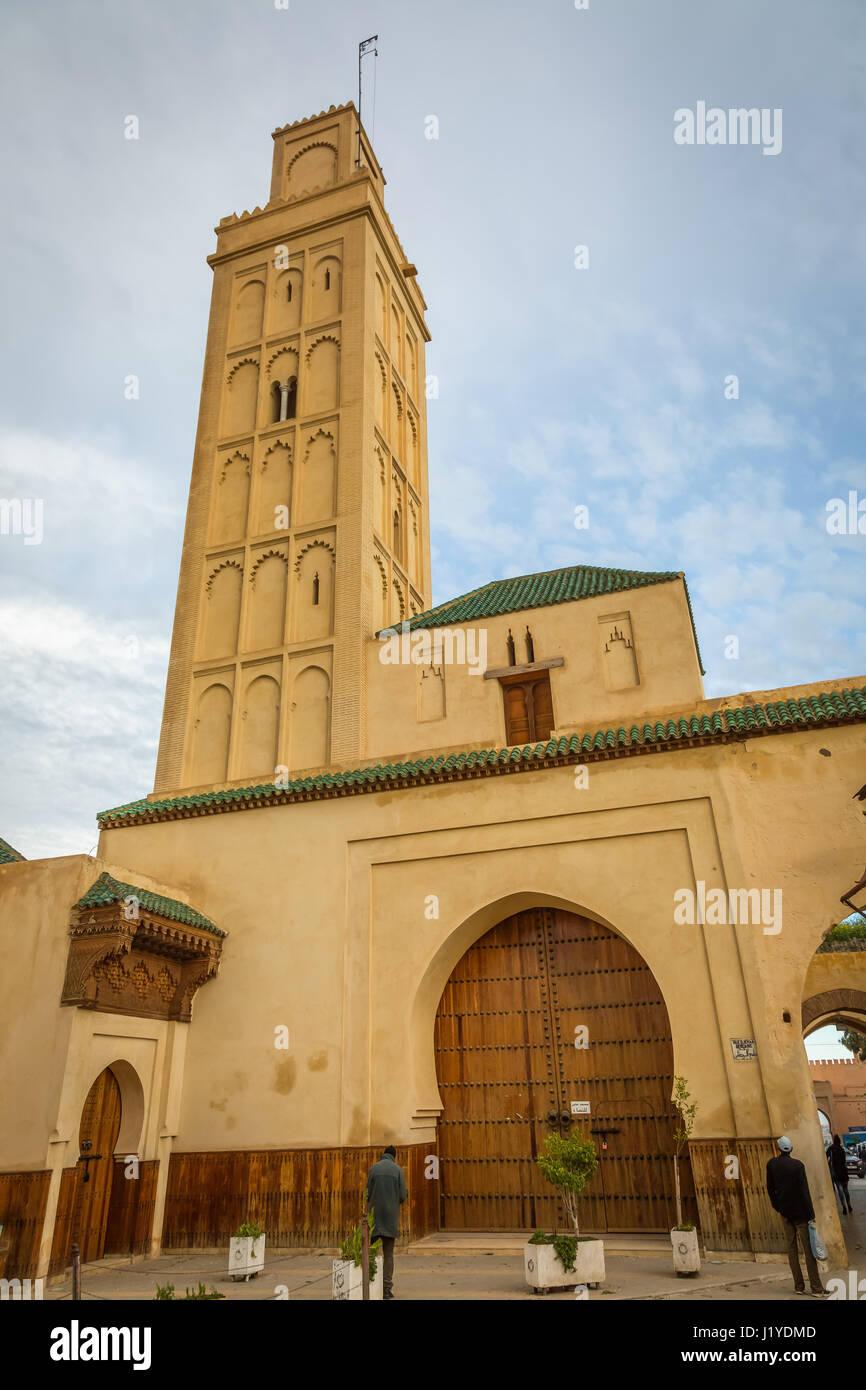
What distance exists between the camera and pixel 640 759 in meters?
12.8

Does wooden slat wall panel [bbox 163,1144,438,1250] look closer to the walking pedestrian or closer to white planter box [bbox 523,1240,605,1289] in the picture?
white planter box [bbox 523,1240,605,1289]

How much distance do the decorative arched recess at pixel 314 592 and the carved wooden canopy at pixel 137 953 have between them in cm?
639

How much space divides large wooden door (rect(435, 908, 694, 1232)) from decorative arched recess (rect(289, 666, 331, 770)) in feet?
16.2

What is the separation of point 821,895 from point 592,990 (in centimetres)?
350

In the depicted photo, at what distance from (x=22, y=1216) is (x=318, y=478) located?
14.3 meters

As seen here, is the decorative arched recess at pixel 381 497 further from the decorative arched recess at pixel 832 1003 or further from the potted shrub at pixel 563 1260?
the potted shrub at pixel 563 1260

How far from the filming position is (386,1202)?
878cm

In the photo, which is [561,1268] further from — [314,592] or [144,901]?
[314,592]

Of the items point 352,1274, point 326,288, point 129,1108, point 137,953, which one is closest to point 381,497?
point 326,288

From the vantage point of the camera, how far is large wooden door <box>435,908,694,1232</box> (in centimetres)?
1196

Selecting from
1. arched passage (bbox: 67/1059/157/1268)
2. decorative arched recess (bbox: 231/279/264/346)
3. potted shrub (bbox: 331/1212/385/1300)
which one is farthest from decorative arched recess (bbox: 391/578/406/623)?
potted shrub (bbox: 331/1212/385/1300)

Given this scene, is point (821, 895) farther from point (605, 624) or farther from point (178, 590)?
point (178, 590)

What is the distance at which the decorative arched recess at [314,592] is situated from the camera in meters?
17.8

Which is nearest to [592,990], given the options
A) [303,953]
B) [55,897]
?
[303,953]
